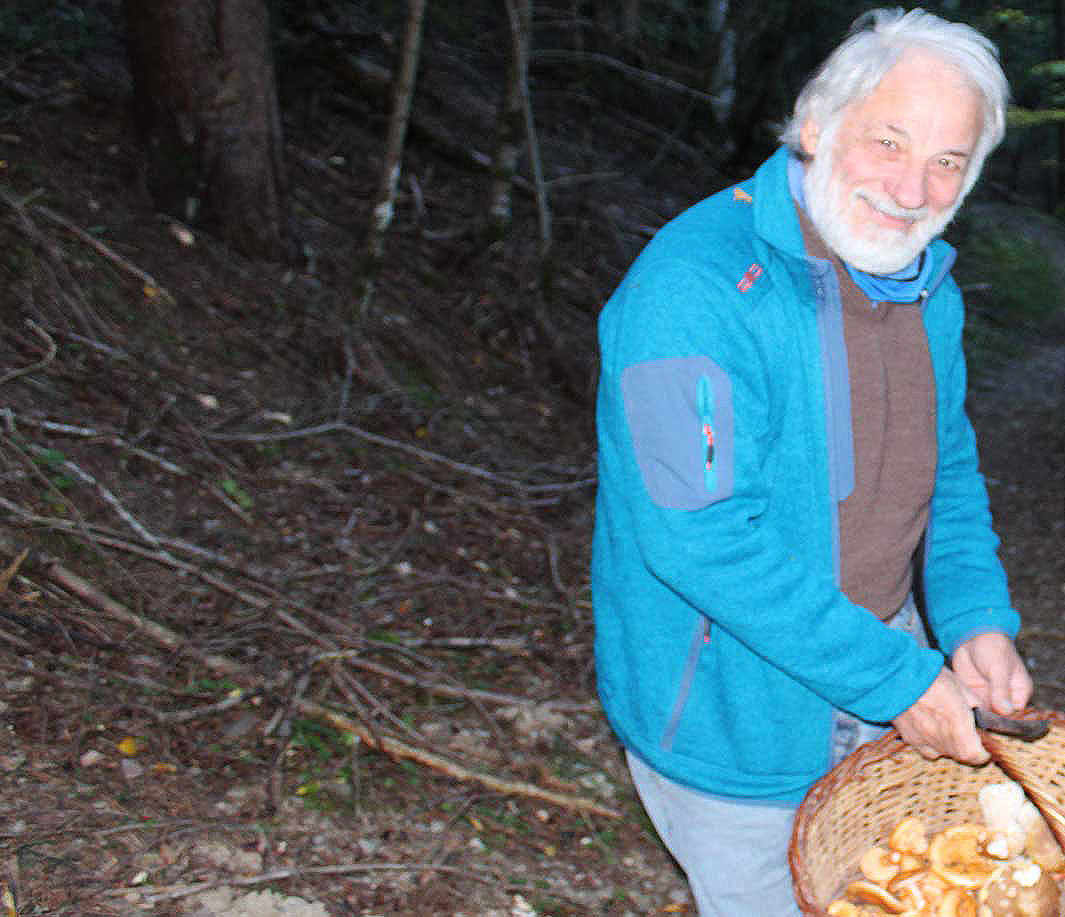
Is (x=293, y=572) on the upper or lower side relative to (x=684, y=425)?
lower

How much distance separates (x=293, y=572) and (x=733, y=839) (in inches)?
109

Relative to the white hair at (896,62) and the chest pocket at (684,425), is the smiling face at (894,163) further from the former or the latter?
the chest pocket at (684,425)

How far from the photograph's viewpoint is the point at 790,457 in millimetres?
1976

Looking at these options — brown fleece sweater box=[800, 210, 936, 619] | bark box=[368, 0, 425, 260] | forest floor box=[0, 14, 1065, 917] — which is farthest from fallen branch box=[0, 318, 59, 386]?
brown fleece sweater box=[800, 210, 936, 619]

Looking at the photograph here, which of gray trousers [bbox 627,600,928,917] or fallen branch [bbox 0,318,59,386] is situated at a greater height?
gray trousers [bbox 627,600,928,917]

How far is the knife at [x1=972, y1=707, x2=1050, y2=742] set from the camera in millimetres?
2021

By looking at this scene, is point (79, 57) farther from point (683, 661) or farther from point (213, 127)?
point (683, 661)

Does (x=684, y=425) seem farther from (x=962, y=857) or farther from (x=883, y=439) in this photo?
(x=962, y=857)

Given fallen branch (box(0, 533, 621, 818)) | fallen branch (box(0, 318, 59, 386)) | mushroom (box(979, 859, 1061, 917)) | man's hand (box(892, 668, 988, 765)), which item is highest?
man's hand (box(892, 668, 988, 765))

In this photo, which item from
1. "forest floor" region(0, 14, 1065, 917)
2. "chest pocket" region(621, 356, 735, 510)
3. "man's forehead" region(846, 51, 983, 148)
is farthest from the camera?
"forest floor" region(0, 14, 1065, 917)

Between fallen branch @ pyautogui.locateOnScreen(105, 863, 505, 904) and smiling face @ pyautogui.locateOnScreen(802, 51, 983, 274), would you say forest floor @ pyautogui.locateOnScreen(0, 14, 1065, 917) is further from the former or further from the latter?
smiling face @ pyautogui.locateOnScreen(802, 51, 983, 274)

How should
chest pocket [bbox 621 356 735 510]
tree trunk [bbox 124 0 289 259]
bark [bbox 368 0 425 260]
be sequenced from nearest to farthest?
chest pocket [bbox 621 356 735 510] → tree trunk [bbox 124 0 289 259] → bark [bbox 368 0 425 260]

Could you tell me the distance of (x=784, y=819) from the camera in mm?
2195

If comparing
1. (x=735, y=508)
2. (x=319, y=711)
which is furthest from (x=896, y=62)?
(x=319, y=711)
